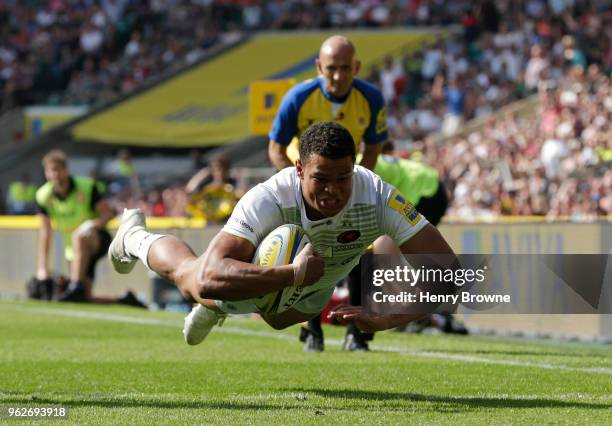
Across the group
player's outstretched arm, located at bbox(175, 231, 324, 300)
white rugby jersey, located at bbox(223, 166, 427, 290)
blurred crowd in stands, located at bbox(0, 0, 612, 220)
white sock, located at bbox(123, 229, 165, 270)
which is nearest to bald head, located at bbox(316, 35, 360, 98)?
white sock, located at bbox(123, 229, 165, 270)

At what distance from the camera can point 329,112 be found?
10.4 m

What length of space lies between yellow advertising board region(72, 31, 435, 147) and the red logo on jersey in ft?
77.4

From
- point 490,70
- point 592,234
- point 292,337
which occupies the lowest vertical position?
point 292,337

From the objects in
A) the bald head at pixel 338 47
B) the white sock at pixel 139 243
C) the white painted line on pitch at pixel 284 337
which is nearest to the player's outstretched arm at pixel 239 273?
the white sock at pixel 139 243

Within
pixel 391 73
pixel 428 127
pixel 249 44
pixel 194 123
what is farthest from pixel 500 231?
pixel 249 44

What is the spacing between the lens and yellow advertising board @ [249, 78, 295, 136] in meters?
15.5

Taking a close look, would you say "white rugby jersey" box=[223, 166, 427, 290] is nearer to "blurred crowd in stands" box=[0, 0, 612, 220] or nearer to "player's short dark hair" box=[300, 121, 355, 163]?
"player's short dark hair" box=[300, 121, 355, 163]

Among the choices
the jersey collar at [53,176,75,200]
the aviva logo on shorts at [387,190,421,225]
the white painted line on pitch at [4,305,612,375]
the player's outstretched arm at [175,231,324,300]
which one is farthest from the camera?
the jersey collar at [53,176,75,200]

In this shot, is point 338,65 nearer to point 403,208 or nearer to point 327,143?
point 403,208

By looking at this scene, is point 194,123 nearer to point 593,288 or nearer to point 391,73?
point 391,73

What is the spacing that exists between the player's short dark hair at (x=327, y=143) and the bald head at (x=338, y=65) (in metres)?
3.12

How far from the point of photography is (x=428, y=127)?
26.5 meters

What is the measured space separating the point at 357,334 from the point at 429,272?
3375mm

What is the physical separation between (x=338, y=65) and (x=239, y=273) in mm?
3885
